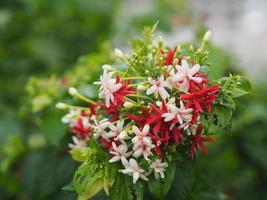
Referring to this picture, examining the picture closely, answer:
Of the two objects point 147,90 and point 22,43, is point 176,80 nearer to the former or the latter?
point 147,90

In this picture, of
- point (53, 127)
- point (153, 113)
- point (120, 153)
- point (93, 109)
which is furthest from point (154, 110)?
point (53, 127)

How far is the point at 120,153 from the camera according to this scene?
1.09 meters

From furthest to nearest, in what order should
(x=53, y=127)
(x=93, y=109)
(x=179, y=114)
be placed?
(x=53, y=127) → (x=93, y=109) → (x=179, y=114)

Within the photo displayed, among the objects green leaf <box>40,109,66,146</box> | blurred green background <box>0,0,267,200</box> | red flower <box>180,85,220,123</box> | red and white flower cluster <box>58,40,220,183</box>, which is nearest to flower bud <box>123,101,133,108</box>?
red and white flower cluster <box>58,40,220,183</box>

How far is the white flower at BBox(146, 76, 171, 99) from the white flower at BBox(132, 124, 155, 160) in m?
0.07

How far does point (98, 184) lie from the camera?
44.3 inches

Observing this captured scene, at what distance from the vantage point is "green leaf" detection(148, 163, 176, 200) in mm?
1099

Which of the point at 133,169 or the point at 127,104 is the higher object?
the point at 127,104

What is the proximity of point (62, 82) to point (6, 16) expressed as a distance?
950 millimetres

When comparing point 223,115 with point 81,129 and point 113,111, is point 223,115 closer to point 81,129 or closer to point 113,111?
point 113,111

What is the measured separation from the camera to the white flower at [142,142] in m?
1.05

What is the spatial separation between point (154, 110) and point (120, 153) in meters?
A: 0.11

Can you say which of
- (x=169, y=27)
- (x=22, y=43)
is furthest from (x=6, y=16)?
(x=169, y=27)

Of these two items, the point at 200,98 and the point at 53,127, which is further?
the point at 53,127
